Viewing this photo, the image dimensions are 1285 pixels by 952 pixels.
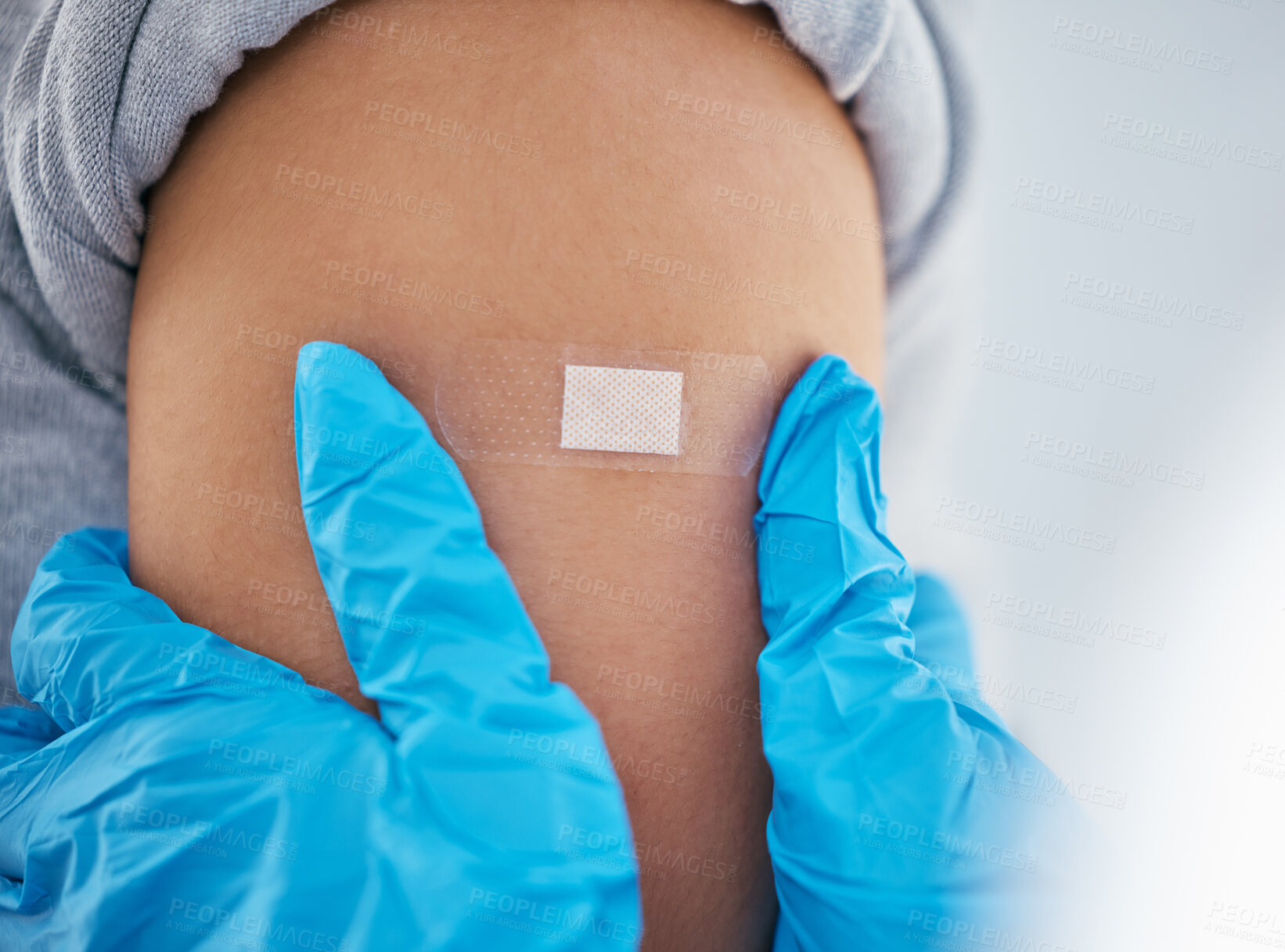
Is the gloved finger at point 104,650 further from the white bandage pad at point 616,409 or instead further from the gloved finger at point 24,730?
the white bandage pad at point 616,409

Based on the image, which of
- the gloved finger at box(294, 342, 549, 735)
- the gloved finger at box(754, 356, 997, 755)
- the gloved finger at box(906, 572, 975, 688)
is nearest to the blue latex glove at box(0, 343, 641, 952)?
the gloved finger at box(294, 342, 549, 735)

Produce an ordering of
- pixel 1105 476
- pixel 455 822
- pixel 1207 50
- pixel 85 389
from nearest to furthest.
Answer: pixel 455 822, pixel 85 389, pixel 1207 50, pixel 1105 476

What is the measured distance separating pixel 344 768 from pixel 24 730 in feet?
2.22

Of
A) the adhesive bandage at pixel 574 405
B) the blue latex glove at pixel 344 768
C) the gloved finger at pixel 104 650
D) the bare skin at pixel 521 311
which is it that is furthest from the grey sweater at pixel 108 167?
the adhesive bandage at pixel 574 405

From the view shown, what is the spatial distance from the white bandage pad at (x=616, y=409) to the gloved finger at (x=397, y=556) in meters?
0.20

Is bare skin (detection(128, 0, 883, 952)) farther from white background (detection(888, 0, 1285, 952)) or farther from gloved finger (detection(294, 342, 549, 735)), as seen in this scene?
white background (detection(888, 0, 1285, 952))

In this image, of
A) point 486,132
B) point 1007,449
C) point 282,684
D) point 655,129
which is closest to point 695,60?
point 655,129

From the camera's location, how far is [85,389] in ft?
4.41

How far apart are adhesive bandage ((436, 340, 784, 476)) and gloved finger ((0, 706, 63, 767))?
0.87 metres

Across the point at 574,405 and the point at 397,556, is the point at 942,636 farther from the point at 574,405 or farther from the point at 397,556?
the point at 397,556

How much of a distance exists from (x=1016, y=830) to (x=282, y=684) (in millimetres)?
1062

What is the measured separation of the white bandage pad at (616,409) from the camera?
3.20 feet

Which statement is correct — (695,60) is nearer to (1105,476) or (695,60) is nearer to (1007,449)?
(1007,449)

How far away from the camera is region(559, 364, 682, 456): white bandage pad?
0.97 metres
